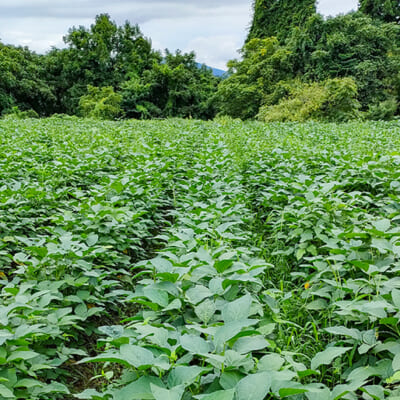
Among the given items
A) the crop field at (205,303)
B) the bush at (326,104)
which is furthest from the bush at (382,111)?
the crop field at (205,303)

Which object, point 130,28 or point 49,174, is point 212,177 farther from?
point 130,28

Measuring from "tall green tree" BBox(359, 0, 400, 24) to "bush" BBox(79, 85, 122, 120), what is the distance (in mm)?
17825

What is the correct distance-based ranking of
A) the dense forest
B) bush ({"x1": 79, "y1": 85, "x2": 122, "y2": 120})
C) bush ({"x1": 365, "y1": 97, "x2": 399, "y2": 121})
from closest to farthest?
bush ({"x1": 365, "y1": 97, "x2": 399, "y2": 121}), the dense forest, bush ({"x1": 79, "y1": 85, "x2": 122, "y2": 120})

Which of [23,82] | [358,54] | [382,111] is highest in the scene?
[23,82]

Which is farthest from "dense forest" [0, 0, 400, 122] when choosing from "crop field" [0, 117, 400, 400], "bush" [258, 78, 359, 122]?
"crop field" [0, 117, 400, 400]

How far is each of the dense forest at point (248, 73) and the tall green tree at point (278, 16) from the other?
0.08 meters

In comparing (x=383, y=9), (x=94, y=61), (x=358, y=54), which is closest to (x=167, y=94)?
(x=94, y=61)

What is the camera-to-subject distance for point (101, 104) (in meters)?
22.2

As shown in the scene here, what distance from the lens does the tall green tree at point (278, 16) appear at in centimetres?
2442

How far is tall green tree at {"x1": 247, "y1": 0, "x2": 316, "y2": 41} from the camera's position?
80.1 feet

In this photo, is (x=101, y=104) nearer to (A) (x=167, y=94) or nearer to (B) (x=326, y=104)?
(A) (x=167, y=94)

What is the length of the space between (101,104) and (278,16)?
15337 mm

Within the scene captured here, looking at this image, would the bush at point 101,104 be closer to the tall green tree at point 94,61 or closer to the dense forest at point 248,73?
the dense forest at point 248,73

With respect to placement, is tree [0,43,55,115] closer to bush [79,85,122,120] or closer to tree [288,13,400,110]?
bush [79,85,122,120]
